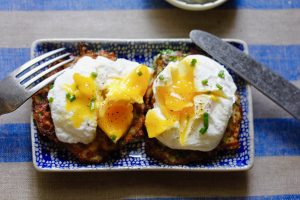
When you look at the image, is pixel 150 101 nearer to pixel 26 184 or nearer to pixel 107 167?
pixel 107 167

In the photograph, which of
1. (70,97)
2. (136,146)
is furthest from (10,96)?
(136,146)

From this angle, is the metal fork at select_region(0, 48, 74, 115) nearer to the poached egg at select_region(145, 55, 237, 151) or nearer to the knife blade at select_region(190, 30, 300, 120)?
the poached egg at select_region(145, 55, 237, 151)

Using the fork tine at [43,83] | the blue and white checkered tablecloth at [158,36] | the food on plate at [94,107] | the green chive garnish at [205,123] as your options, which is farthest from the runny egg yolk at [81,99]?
the green chive garnish at [205,123]

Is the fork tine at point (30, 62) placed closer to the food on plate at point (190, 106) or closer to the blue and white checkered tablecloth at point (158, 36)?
the blue and white checkered tablecloth at point (158, 36)

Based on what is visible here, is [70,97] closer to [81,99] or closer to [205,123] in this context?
[81,99]

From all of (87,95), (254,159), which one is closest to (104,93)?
(87,95)
